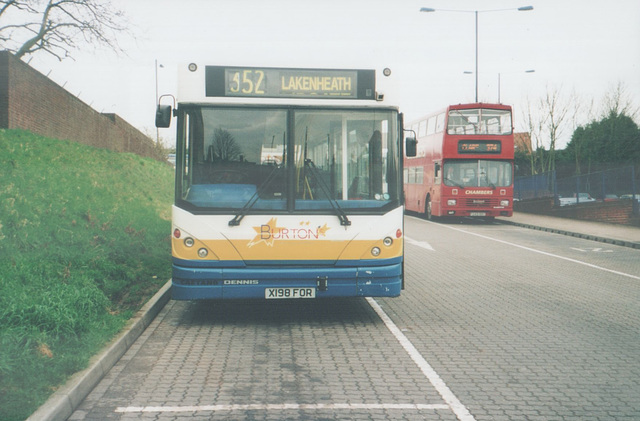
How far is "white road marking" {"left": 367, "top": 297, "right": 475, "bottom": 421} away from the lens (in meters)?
4.80

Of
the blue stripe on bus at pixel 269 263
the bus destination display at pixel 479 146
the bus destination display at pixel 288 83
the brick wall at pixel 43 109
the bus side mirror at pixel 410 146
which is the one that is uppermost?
the brick wall at pixel 43 109

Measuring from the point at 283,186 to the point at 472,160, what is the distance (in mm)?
19004

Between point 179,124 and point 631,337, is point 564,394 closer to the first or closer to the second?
point 631,337

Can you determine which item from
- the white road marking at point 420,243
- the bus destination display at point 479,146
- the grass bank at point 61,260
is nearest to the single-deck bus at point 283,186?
the grass bank at point 61,260

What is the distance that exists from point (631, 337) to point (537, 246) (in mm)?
10972

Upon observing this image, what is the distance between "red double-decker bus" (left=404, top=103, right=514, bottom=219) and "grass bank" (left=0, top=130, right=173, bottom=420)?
10545 mm

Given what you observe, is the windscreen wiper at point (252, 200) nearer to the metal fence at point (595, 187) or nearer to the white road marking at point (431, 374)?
the white road marking at point (431, 374)

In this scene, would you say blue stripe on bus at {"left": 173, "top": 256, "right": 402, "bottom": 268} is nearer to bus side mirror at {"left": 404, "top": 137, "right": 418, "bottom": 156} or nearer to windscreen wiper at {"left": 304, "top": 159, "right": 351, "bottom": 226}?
windscreen wiper at {"left": 304, "top": 159, "right": 351, "bottom": 226}

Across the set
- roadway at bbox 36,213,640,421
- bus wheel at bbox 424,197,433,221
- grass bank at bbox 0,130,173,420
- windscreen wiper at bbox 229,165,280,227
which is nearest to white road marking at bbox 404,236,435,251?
roadway at bbox 36,213,640,421

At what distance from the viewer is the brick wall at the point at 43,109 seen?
1833cm

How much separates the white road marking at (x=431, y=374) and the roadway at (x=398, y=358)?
0.01 m

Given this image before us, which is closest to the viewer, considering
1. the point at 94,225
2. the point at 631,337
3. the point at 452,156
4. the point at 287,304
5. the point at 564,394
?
the point at 564,394

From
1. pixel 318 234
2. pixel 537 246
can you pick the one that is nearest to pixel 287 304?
pixel 318 234

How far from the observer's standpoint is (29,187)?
1301 centimetres
